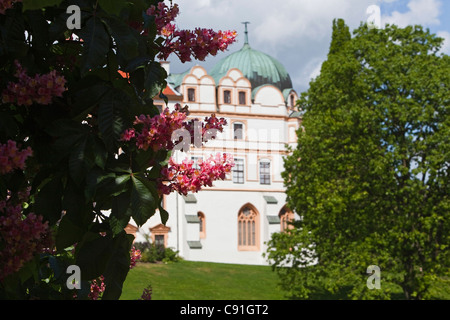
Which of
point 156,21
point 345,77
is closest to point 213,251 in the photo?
point 345,77

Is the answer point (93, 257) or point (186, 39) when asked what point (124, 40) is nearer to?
point (186, 39)

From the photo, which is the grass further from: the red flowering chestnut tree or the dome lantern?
the red flowering chestnut tree

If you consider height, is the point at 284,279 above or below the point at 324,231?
below

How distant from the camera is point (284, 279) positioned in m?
22.2

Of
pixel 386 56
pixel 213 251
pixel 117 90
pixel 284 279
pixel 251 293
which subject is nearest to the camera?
pixel 117 90

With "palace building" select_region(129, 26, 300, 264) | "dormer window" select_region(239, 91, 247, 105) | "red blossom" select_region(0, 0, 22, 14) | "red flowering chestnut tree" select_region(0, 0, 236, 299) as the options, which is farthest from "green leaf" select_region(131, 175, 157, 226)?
"dormer window" select_region(239, 91, 247, 105)

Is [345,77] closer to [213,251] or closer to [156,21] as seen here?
[156,21]

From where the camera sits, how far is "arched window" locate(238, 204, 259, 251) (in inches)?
1660

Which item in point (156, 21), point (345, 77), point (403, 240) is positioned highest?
point (345, 77)

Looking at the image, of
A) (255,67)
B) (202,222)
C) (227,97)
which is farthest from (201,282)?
(255,67)

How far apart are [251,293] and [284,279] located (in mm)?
4637

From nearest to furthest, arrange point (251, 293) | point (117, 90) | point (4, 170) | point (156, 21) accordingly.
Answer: point (4, 170) → point (117, 90) → point (156, 21) → point (251, 293)

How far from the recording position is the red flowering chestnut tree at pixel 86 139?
Answer: 2279mm

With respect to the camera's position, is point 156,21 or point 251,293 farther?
point 251,293
